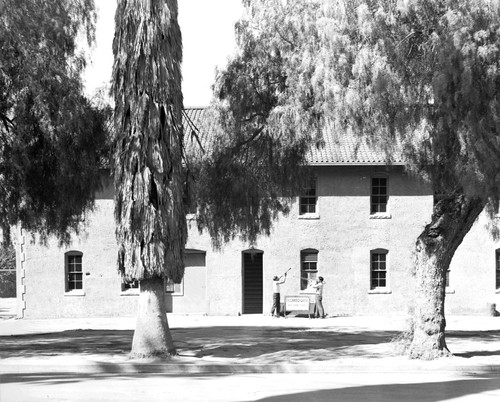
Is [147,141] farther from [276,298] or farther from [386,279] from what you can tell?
[386,279]

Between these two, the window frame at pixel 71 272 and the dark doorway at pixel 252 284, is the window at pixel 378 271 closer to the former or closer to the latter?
the dark doorway at pixel 252 284

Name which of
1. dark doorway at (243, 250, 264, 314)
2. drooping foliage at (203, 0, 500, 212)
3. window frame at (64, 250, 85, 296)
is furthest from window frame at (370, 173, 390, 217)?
drooping foliage at (203, 0, 500, 212)

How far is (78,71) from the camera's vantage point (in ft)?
68.9

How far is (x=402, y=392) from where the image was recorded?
13.4m

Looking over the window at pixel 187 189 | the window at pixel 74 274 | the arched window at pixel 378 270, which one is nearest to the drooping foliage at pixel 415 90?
the window at pixel 187 189

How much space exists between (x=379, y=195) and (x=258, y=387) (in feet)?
80.0

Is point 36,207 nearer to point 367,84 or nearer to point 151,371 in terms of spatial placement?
point 151,371

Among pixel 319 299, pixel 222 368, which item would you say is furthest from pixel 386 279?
pixel 222 368

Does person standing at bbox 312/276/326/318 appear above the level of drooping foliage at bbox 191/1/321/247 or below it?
below

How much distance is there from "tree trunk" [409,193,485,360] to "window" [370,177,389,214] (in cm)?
1949

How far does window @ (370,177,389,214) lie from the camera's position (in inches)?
1475

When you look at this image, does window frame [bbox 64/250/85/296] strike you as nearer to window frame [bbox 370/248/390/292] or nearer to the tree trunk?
window frame [bbox 370/248/390/292]

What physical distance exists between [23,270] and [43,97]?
19673 millimetres

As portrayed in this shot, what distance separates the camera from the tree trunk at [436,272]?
1780 centimetres
